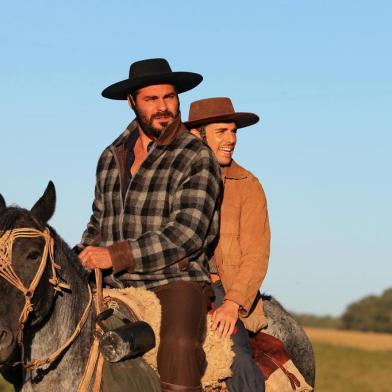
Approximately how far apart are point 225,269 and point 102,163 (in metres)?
1.34

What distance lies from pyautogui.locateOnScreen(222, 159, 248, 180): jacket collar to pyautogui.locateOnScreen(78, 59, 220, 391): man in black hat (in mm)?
783

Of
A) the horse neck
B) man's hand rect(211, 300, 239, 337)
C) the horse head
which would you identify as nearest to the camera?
the horse head

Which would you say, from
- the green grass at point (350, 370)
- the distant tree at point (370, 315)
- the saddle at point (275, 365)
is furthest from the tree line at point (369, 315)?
the saddle at point (275, 365)

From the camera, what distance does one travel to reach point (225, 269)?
28.0 feet

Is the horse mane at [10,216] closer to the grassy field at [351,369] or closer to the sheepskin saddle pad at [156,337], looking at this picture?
the sheepskin saddle pad at [156,337]

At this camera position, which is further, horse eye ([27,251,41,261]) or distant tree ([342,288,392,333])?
distant tree ([342,288,392,333])

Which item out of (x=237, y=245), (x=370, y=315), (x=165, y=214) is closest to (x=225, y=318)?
(x=237, y=245)

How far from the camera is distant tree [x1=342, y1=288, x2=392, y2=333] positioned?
103 m

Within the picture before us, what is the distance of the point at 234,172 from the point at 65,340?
2546 mm

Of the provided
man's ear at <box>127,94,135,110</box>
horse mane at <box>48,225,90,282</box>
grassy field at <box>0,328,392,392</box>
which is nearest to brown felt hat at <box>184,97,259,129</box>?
man's ear at <box>127,94,135,110</box>

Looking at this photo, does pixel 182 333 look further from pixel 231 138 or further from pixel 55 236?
A: pixel 231 138

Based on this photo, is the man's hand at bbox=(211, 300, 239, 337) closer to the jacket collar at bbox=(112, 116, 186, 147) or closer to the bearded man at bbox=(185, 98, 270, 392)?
the bearded man at bbox=(185, 98, 270, 392)

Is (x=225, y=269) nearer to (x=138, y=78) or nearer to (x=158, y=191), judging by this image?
(x=158, y=191)

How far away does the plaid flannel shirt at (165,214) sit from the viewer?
7531 mm
